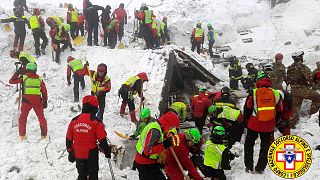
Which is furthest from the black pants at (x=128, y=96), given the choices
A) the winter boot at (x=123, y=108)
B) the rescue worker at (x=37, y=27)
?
the rescue worker at (x=37, y=27)

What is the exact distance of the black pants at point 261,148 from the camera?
6.52m

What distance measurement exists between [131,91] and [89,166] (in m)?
4.30

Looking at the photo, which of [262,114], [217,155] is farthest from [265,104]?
[217,155]

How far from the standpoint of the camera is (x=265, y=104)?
20.5 feet

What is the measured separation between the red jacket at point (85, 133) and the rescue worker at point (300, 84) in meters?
4.96

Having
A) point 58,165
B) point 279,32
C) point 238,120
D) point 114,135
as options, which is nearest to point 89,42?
point 114,135

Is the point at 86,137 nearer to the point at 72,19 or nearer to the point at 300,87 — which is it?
the point at 300,87

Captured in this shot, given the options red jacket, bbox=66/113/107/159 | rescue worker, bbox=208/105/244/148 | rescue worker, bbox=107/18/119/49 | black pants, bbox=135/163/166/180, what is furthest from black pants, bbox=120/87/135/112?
rescue worker, bbox=107/18/119/49

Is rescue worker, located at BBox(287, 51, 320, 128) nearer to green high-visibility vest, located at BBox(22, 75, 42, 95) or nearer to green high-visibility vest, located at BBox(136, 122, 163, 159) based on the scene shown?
green high-visibility vest, located at BBox(136, 122, 163, 159)

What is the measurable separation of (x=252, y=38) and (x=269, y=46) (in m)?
2.10

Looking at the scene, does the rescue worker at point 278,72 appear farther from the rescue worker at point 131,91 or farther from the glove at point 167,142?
the glove at point 167,142

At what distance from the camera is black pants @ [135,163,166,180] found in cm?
588

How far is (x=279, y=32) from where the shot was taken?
71.2 feet

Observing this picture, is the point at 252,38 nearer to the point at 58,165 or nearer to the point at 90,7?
the point at 90,7
